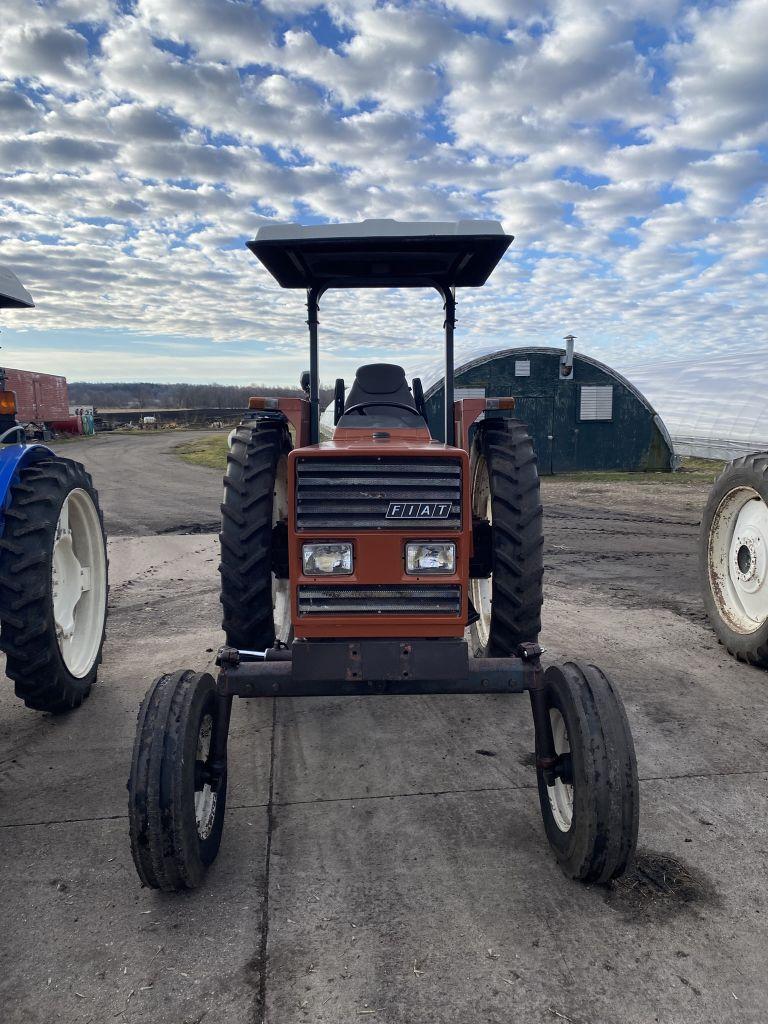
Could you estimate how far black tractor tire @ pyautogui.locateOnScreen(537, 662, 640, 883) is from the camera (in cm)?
248

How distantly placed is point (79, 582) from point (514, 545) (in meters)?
2.76

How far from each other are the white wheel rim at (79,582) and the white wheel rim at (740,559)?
4397 millimetres

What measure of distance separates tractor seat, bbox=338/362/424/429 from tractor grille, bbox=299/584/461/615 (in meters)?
1.58

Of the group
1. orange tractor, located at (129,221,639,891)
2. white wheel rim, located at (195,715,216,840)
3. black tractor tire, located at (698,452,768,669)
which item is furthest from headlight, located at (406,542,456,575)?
black tractor tire, located at (698,452,768,669)

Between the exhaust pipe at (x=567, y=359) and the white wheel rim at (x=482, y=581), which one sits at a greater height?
the exhaust pipe at (x=567, y=359)

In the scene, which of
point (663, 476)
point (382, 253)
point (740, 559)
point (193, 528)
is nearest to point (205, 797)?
point (382, 253)

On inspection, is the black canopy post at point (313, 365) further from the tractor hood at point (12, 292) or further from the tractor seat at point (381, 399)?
the tractor hood at point (12, 292)

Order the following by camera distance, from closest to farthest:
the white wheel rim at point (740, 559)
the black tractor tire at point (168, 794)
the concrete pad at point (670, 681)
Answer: the black tractor tire at point (168, 794) → the concrete pad at point (670, 681) → the white wheel rim at point (740, 559)

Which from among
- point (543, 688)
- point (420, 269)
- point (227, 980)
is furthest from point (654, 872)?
point (420, 269)

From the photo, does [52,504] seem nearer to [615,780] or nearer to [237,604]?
[237,604]

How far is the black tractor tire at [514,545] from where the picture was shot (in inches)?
144

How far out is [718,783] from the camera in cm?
338

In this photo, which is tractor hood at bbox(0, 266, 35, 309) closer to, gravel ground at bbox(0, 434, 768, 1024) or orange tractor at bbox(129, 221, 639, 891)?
orange tractor at bbox(129, 221, 639, 891)

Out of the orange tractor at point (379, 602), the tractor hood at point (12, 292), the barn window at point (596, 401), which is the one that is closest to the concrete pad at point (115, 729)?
the orange tractor at point (379, 602)
